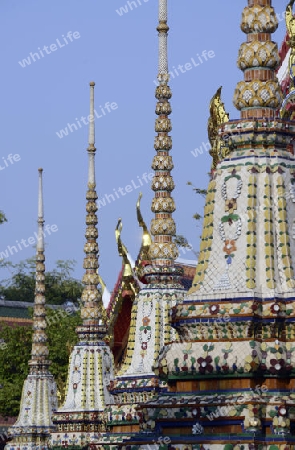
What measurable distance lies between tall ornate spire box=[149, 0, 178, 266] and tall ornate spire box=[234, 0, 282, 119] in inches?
427

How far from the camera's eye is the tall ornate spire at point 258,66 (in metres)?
18.8

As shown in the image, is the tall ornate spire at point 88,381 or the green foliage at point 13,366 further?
the green foliage at point 13,366

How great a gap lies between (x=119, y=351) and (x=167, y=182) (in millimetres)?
11680

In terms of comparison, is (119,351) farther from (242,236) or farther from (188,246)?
(242,236)

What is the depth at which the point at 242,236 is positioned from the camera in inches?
716

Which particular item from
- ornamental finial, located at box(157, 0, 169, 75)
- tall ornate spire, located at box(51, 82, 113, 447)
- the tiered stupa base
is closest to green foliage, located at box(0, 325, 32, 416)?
the tiered stupa base

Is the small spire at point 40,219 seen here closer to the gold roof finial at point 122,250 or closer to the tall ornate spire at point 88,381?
the tall ornate spire at point 88,381

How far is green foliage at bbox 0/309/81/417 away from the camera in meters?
56.6

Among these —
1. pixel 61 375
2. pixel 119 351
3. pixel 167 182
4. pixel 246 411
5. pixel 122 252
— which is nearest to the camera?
pixel 246 411

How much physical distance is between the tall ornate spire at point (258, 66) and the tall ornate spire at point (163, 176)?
35.6 ft

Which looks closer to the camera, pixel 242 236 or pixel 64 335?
pixel 242 236

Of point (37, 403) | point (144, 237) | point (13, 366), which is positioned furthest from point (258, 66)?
point (13, 366)

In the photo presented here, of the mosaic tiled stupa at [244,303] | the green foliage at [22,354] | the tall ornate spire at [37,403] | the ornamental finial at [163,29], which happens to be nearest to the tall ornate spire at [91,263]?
the tall ornate spire at [37,403]

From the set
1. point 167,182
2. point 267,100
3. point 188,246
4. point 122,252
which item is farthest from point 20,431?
point 267,100
